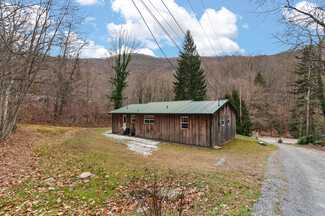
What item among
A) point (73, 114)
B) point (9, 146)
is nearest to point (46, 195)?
point (9, 146)

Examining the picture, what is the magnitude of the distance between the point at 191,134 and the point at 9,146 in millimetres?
11717

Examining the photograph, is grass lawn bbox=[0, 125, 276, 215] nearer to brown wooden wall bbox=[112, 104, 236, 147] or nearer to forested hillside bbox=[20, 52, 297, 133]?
brown wooden wall bbox=[112, 104, 236, 147]

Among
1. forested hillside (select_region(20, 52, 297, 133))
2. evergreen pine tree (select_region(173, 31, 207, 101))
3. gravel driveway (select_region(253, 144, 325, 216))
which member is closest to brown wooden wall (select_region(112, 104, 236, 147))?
gravel driveway (select_region(253, 144, 325, 216))

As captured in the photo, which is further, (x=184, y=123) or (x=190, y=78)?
(x=190, y=78)

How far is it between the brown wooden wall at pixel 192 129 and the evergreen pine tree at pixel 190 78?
14.2 metres

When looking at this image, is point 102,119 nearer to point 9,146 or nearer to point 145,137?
point 145,137

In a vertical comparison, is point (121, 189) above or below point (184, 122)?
below

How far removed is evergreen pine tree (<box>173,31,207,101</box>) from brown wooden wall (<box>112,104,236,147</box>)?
46.7ft

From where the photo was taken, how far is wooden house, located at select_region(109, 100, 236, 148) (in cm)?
1186

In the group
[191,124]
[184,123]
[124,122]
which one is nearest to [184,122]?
[184,123]

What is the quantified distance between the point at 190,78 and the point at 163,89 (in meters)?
8.67

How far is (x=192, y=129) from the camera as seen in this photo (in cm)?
1252

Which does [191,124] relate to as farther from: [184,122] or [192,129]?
[184,122]

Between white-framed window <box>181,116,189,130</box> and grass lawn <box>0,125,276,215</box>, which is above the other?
white-framed window <box>181,116,189,130</box>
